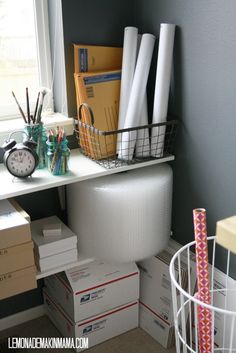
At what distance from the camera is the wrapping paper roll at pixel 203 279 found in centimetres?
118

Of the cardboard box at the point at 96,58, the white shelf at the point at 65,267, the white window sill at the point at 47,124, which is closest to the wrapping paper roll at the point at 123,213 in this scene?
the white shelf at the point at 65,267

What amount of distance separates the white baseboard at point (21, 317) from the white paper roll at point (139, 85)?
3.05 ft

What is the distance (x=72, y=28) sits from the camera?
1798 mm

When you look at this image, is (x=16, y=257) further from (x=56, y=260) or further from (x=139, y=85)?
(x=139, y=85)

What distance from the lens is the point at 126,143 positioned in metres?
1.77

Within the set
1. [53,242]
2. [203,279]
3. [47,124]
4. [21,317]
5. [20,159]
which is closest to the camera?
[203,279]

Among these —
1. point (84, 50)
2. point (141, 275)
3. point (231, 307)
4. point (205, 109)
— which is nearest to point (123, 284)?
point (141, 275)

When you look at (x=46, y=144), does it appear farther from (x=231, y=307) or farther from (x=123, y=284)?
(x=231, y=307)

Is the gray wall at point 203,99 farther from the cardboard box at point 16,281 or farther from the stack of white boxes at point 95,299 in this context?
the cardboard box at point 16,281

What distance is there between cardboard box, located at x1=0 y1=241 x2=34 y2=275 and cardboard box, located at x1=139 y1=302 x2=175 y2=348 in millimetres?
702

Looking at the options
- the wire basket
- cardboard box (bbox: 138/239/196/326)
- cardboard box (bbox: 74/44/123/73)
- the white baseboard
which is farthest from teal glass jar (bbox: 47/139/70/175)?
the white baseboard

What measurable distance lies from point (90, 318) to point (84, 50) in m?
1.10

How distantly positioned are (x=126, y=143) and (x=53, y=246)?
0.48 metres

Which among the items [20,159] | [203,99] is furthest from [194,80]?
[20,159]
